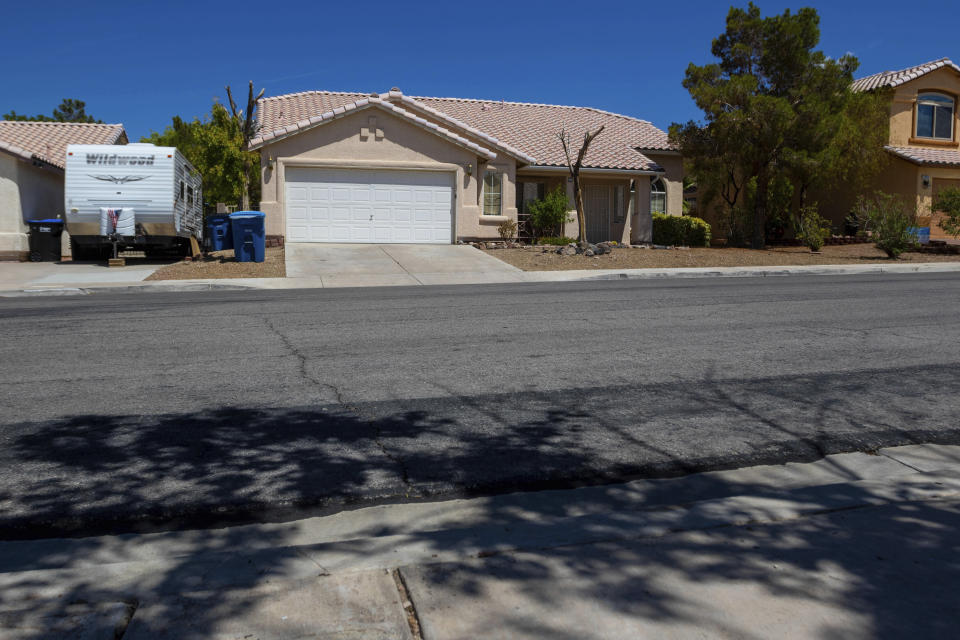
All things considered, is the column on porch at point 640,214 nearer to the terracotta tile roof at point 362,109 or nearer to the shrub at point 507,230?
the shrub at point 507,230

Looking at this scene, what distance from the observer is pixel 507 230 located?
24500 millimetres

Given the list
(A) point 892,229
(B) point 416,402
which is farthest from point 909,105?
(B) point 416,402

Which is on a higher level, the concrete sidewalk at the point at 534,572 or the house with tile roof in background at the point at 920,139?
the house with tile roof in background at the point at 920,139

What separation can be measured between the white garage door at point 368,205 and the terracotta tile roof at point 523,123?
8.72 ft

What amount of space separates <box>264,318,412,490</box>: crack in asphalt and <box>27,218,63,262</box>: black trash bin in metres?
15.8

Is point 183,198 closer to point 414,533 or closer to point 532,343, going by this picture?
point 532,343

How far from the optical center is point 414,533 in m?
3.43

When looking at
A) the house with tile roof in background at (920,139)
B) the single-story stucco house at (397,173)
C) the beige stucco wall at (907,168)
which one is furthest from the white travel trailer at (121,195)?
the house with tile roof in background at (920,139)

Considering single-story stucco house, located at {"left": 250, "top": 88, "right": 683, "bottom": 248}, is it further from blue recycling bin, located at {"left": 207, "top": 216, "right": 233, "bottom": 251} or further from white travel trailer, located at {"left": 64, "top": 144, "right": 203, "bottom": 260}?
white travel trailer, located at {"left": 64, "top": 144, "right": 203, "bottom": 260}

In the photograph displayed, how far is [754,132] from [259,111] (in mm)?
16816

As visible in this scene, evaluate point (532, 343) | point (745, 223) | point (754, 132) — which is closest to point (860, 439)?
point (532, 343)

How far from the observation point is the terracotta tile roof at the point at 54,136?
78.0ft

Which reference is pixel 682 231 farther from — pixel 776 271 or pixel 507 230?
pixel 776 271

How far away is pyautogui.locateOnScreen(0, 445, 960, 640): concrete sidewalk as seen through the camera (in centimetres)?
262
